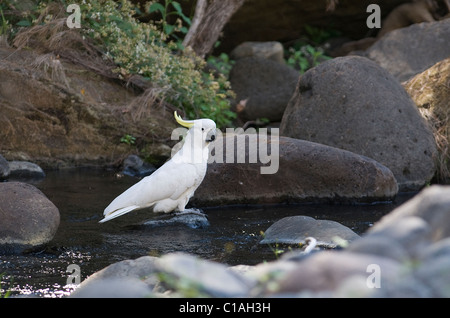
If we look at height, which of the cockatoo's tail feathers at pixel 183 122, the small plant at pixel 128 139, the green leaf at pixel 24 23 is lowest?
the small plant at pixel 128 139

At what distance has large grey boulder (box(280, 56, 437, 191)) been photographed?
8.62m

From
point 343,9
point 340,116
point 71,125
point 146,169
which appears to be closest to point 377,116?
point 340,116

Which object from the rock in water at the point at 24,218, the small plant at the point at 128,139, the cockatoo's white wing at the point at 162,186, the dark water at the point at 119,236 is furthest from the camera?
the small plant at the point at 128,139

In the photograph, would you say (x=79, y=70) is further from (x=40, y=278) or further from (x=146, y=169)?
(x=40, y=278)

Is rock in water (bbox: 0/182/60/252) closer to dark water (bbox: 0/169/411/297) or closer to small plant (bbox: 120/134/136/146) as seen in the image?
dark water (bbox: 0/169/411/297)

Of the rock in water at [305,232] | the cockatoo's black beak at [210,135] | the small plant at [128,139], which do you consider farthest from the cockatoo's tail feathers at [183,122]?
the small plant at [128,139]

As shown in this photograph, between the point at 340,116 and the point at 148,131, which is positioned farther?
the point at 148,131

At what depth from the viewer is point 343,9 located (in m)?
14.7

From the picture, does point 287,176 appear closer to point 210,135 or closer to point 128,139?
point 210,135

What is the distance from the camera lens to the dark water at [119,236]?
5018mm

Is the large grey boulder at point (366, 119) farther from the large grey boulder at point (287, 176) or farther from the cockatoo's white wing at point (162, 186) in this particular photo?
the cockatoo's white wing at point (162, 186)

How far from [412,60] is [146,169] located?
5.82 meters

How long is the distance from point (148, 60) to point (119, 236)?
15.5ft

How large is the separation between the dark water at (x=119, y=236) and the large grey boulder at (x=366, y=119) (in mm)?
731
